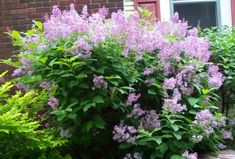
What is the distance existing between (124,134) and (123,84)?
488 millimetres

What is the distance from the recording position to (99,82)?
3797 mm

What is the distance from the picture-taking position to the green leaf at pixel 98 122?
3.89 m

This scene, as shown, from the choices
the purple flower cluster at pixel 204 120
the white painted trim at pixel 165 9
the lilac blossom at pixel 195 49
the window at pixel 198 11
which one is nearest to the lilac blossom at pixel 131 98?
the purple flower cluster at pixel 204 120

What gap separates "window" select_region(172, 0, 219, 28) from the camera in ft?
23.9

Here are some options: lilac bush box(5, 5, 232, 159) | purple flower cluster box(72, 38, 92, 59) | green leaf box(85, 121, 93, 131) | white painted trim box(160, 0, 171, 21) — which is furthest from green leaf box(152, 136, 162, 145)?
white painted trim box(160, 0, 171, 21)

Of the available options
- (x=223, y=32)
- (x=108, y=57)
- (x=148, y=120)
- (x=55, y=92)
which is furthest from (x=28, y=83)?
(x=223, y=32)

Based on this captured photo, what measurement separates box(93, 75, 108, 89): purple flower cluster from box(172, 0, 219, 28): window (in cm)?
378

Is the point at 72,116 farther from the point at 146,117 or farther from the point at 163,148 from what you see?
the point at 163,148

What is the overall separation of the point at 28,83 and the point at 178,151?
175 cm

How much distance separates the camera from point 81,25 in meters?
3.92

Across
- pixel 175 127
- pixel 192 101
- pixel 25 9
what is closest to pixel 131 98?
pixel 175 127

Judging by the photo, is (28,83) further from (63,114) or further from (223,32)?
(223,32)

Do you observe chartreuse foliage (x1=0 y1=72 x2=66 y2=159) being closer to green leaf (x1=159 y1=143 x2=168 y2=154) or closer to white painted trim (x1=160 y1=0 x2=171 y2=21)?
green leaf (x1=159 y1=143 x2=168 y2=154)

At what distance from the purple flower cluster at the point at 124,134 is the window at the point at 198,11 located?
3783 millimetres
